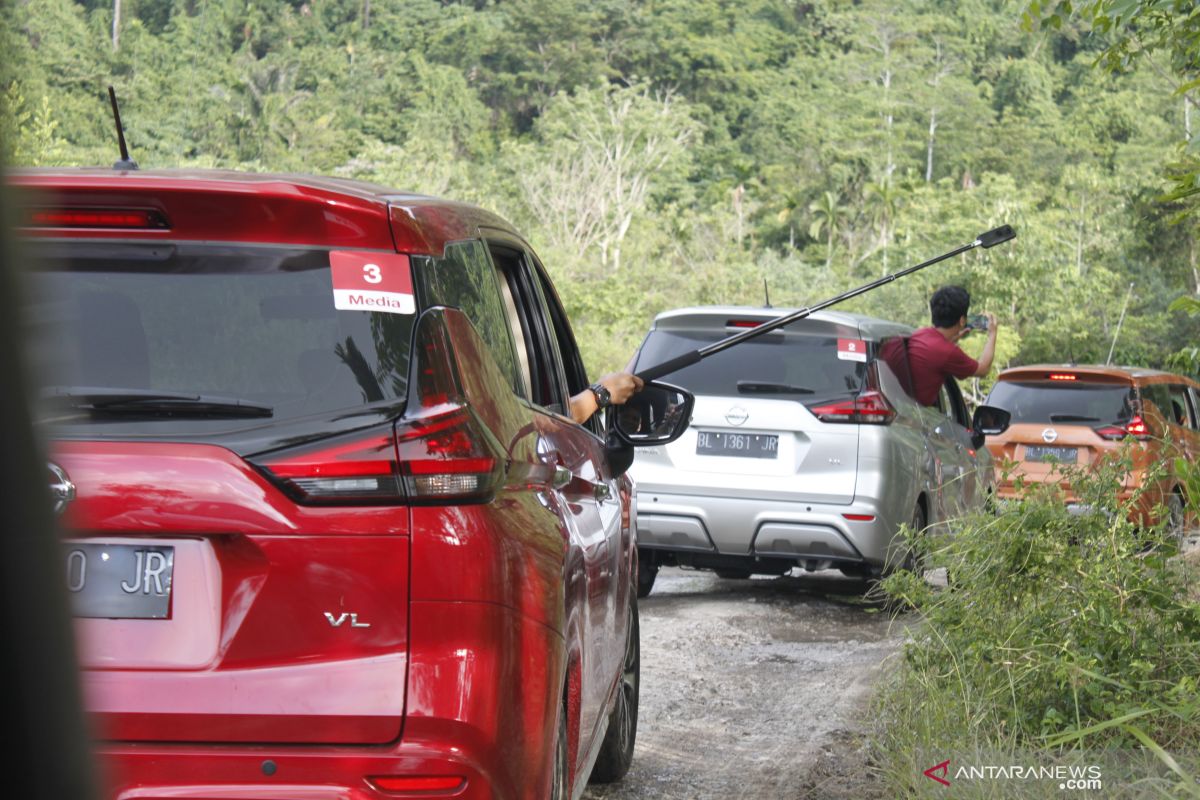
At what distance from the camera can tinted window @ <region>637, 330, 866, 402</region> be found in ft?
Answer: 31.0

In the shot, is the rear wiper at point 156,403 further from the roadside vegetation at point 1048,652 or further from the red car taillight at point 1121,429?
the red car taillight at point 1121,429

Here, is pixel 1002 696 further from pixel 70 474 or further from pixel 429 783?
pixel 70 474

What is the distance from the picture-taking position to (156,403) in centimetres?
291

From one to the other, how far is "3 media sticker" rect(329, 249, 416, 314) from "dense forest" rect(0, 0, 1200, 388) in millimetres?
30567

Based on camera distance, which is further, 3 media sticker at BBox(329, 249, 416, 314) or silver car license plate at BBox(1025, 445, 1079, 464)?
silver car license plate at BBox(1025, 445, 1079, 464)

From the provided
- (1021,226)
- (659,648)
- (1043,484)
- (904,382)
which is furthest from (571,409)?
(1021,226)

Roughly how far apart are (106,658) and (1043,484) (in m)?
4.00

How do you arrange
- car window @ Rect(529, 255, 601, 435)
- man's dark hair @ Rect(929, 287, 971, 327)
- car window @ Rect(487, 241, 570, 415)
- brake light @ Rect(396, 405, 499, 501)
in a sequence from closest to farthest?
brake light @ Rect(396, 405, 499, 501) < car window @ Rect(487, 241, 570, 415) < car window @ Rect(529, 255, 601, 435) < man's dark hair @ Rect(929, 287, 971, 327)

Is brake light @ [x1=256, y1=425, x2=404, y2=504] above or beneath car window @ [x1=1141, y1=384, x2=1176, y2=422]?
above

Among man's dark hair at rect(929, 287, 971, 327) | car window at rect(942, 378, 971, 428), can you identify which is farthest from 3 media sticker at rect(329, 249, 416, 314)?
car window at rect(942, 378, 971, 428)

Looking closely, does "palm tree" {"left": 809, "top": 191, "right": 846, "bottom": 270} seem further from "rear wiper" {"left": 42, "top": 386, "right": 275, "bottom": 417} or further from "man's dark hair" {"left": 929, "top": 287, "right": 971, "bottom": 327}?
"rear wiper" {"left": 42, "top": 386, "right": 275, "bottom": 417}

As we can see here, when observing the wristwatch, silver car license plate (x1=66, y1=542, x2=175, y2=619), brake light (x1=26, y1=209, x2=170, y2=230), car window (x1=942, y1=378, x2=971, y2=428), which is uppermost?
brake light (x1=26, y1=209, x2=170, y2=230)

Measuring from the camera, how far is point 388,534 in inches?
112

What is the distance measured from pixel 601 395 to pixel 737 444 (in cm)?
447
